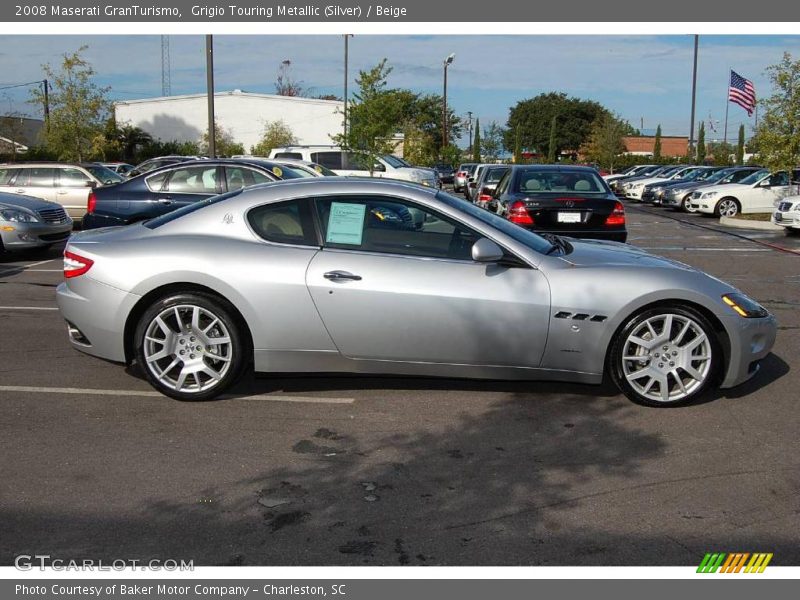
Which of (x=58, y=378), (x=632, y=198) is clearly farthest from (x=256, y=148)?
(x=58, y=378)

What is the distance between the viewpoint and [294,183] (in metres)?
5.96

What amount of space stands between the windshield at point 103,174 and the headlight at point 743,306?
1681cm

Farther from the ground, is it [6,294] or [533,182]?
[533,182]

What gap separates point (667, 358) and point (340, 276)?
7.49ft

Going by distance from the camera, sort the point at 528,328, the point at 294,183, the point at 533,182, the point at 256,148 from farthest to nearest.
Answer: the point at 256,148 → the point at 533,182 → the point at 294,183 → the point at 528,328

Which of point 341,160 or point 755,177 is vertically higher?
point 341,160

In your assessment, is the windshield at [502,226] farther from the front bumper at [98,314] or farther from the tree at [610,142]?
the tree at [610,142]

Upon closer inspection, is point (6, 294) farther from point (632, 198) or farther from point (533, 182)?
point (632, 198)

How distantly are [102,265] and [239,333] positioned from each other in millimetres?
1104

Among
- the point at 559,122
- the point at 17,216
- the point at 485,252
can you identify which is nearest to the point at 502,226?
the point at 485,252

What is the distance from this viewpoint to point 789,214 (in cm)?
1789

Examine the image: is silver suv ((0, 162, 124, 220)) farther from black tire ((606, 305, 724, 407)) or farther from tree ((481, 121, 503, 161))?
tree ((481, 121, 503, 161))

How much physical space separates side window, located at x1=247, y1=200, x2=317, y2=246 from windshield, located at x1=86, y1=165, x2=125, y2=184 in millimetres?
15053

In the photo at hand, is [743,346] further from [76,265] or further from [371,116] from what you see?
[371,116]
